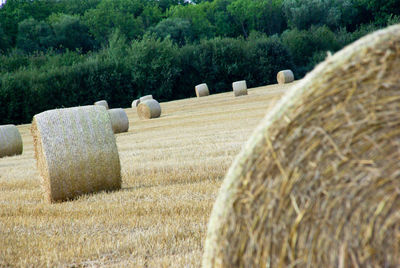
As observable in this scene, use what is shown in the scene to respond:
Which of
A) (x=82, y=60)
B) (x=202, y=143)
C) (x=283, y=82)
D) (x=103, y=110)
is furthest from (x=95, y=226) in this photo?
(x=82, y=60)

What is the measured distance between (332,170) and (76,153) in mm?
4820

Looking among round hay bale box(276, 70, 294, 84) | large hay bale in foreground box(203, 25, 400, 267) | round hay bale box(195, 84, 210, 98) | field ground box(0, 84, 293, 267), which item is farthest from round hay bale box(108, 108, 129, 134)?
round hay bale box(276, 70, 294, 84)

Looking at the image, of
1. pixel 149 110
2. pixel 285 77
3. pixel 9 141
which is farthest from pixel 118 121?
pixel 285 77

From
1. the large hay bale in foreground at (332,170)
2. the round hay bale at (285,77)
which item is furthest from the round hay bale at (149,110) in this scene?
the large hay bale in foreground at (332,170)

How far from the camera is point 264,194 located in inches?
93.8

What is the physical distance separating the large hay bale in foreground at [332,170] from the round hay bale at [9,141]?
1237 cm

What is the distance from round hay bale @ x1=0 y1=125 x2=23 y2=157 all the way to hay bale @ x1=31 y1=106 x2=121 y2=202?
7220mm

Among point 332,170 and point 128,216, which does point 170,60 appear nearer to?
point 128,216

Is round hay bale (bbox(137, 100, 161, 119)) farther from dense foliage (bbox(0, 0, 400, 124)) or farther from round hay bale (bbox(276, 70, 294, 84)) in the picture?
round hay bale (bbox(276, 70, 294, 84))

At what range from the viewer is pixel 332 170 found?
7.55 ft

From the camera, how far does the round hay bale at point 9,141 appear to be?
13.8 meters

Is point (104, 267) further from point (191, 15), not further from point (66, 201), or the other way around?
point (191, 15)

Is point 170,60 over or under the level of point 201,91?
over

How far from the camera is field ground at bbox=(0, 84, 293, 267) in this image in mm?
4191
